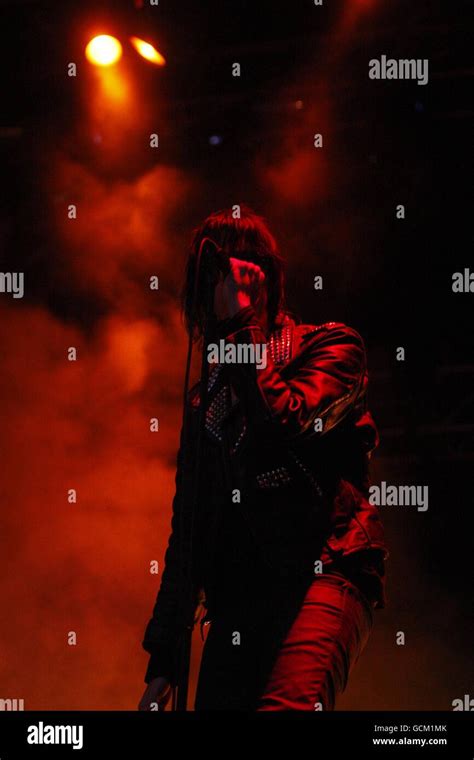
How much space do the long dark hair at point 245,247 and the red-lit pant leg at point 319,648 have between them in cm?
78

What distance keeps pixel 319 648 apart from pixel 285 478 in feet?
1.25

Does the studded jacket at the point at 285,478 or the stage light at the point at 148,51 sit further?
the stage light at the point at 148,51

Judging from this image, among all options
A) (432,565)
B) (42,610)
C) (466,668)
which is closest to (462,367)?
(432,565)

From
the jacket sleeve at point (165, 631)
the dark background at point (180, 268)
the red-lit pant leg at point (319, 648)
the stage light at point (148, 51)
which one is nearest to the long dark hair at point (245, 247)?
the jacket sleeve at point (165, 631)

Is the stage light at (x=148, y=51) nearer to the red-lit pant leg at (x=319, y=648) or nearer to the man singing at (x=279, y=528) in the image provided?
the man singing at (x=279, y=528)

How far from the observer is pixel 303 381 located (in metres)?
1.96

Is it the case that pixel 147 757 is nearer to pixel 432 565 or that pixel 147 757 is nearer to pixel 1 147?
pixel 432 565

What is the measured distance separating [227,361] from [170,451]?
86.8 inches

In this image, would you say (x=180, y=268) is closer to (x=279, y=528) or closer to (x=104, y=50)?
(x=104, y=50)

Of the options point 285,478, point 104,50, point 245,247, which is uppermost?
point 104,50

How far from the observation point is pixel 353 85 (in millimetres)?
3844

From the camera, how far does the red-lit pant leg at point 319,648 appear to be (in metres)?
Answer: 1.68

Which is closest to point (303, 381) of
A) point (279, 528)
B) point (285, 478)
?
point (285, 478)

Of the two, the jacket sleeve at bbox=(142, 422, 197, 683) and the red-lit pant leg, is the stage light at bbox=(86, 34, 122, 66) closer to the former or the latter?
the jacket sleeve at bbox=(142, 422, 197, 683)
